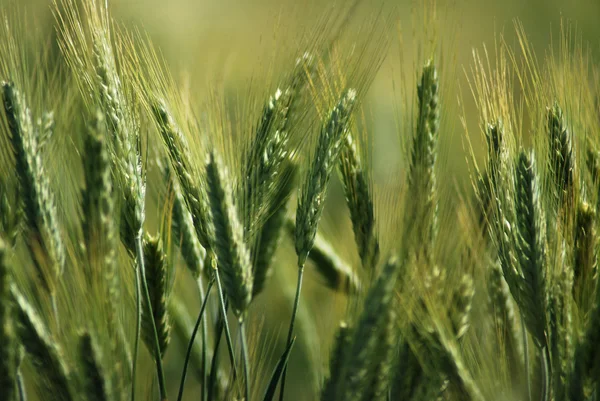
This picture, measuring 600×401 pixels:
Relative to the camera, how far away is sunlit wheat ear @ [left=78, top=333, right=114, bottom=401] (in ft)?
1.94

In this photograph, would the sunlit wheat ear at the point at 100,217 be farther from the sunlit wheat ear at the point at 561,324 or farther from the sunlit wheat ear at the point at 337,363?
the sunlit wheat ear at the point at 561,324

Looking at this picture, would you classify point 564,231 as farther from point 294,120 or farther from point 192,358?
point 192,358

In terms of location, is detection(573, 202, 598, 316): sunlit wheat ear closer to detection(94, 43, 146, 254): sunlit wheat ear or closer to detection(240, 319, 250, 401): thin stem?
detection(240, 319, 250, 401): thin stem

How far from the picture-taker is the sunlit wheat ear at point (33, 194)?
2.23ft

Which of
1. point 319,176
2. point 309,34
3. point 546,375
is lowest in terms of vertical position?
point 546,375

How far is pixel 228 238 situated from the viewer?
674 mm

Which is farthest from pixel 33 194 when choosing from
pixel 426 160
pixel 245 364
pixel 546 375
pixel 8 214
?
pixel 546 375

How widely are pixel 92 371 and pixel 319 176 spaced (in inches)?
11.3

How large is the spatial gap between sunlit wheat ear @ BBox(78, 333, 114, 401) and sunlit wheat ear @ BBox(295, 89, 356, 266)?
230mm

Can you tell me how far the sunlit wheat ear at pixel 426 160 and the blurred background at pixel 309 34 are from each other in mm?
20

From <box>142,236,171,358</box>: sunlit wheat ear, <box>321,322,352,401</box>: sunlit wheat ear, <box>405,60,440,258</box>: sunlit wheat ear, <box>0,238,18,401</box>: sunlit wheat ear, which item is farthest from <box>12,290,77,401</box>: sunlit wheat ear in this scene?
<box>405,60,440,258</box>: sunlit wheat ear

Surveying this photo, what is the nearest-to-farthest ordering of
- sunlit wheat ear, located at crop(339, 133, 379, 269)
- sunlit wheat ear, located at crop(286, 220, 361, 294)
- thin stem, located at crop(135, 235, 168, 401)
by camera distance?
thin stem, located at crop(135, 235, 168, 401)
sunlit wheat ear, located at crop(339, 133, 379, 269)
sunlit wheat ear, located at crop(286, 220, 361, 294)

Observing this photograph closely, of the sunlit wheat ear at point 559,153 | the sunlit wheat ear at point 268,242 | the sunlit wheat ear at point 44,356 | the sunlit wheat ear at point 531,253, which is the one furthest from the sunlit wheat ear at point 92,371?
the sunlit wheat ear at point 559,153

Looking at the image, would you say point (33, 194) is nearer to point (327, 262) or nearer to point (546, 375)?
point (327, 262)
